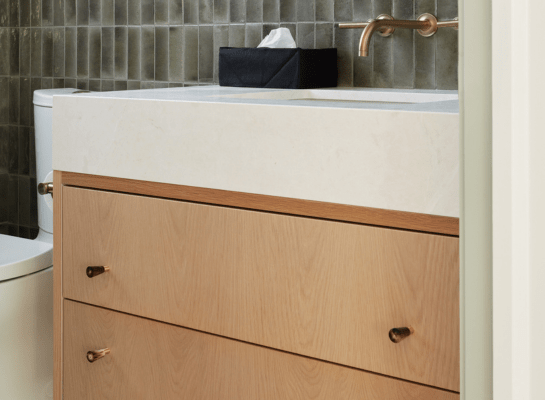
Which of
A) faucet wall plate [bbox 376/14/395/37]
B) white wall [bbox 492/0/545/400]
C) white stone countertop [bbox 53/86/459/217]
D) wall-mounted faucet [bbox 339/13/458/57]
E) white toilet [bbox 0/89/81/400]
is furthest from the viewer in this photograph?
white toilet [bbox 0/89/81/400]

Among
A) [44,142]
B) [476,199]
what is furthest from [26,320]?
[476,199]

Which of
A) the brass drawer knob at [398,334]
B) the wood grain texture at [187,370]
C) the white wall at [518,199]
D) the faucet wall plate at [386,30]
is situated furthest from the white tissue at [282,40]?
the white wall at [518,199]

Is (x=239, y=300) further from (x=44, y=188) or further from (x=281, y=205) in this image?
(x=44, y=188)

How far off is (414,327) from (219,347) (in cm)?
33

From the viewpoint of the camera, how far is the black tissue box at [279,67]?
141 centimetres

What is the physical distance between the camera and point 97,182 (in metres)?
1.14

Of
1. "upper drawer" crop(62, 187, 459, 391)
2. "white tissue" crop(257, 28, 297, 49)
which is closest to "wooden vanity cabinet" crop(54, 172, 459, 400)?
"upper drawer" crop(62, 187, 459, 391)

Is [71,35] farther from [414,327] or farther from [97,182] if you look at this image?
[414,327]

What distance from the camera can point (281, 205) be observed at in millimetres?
943

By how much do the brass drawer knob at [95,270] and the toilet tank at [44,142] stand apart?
65cm

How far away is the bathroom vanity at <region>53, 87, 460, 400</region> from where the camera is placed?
0.83 metres

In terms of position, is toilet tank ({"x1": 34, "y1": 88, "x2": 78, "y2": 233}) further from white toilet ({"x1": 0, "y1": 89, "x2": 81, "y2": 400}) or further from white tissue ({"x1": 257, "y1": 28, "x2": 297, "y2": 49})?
white tissue ({"x1": 257, "y1": 28, "x2": 297, "y2": 49})

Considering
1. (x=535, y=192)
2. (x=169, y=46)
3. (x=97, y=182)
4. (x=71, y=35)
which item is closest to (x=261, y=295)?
(x=97, y=182)

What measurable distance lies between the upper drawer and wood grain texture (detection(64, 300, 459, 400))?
0.02 meters
